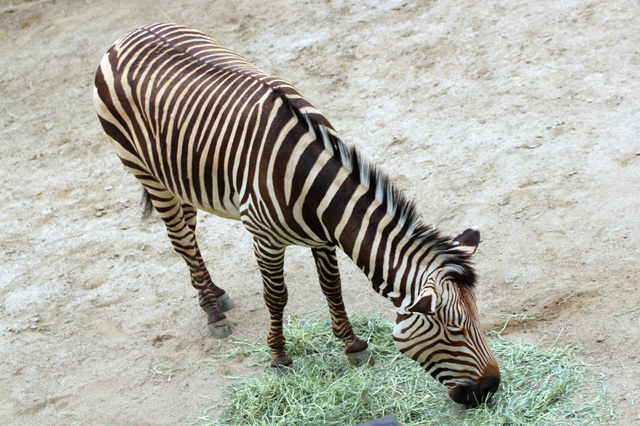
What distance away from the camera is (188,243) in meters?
5.03

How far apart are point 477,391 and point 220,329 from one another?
2327 mm

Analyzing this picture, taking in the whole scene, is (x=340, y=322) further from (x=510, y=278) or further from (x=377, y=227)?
(x=510, y=278)

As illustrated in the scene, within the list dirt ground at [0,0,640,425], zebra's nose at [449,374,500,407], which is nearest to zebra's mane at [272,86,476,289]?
zebra's nose at [449,374,500,407]

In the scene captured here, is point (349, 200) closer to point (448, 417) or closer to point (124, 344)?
point (448, 417)

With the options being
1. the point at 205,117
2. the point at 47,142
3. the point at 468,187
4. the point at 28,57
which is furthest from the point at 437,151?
the point at 28,57

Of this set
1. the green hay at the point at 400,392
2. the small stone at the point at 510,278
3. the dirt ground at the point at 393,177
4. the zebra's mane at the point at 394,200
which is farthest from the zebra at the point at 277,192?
the small stone at the point at 510,278

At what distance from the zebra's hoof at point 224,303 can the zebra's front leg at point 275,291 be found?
2.89ft

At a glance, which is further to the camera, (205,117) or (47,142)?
(47,142)

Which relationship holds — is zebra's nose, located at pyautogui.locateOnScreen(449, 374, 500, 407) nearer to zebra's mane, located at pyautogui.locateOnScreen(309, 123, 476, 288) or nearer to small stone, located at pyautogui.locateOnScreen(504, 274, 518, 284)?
zebra's mane, located at pyautogui.locateOnScreen(309, 123, 476, 288)

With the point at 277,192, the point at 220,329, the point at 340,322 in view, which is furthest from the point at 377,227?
the point at 220,329

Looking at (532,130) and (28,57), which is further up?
(28,57)

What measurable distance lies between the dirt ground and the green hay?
20 cm

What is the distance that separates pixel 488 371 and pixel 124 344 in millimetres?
3089

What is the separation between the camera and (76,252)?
6133mm
